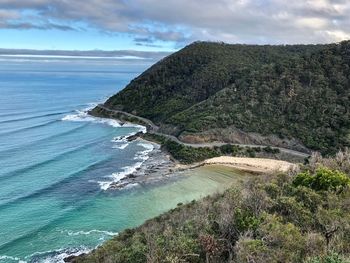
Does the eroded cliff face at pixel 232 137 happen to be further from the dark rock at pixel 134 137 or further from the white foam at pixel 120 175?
the white foam at pixel 120 175

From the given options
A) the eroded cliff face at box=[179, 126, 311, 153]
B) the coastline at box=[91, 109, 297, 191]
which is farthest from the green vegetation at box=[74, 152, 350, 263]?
the eroded cliff face at box=[179, 126, 311, 153]

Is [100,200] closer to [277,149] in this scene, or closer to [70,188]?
[70,188]

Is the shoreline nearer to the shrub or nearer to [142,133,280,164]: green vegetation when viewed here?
[142,133,280,164]: green vegetation

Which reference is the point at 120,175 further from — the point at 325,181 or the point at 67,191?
the point at 325,181

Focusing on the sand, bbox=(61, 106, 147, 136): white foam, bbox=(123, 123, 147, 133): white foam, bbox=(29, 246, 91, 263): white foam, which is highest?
bbox=(61, 106, 147, 136): white foam

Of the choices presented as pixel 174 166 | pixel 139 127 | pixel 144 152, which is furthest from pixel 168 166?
pixel 139 127
